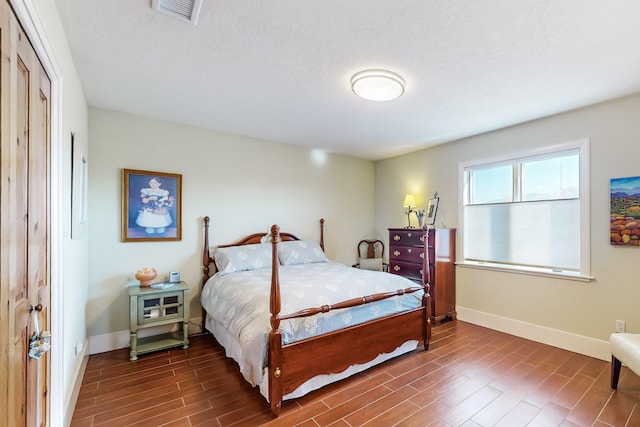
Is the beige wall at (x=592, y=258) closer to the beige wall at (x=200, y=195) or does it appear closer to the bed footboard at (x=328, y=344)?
the bed footboard at (x=328, y=344)

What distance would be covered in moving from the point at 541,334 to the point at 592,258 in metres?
0.99

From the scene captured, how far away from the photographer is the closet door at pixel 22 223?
1.01 meters

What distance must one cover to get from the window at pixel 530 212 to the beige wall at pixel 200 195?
1.88 meters

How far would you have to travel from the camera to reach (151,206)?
3344 mm

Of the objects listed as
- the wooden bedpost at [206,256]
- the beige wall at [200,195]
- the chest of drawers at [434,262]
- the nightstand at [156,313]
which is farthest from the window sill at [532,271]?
the nightstand at [156,313]

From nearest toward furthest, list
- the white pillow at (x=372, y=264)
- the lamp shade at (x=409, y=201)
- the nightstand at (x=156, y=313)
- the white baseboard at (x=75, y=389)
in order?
the white baseboard at (x=75, y=389) < the nightstand at (x=156, y=313) < the lamp shade at (x=409, y=201) < the white pillow at (x=372, y=264)

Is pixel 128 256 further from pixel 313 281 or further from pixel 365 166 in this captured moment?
pixel 365 166

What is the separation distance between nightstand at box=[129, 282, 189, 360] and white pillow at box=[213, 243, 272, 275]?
18.7 inches

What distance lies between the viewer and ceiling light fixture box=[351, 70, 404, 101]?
2311 millimetres

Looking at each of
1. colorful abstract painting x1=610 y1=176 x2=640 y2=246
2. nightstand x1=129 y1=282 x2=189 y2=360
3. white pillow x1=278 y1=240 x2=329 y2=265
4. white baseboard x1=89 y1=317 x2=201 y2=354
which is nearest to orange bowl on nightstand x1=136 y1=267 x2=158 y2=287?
nightstand x1=129 y1=282 x2=189 y2=360

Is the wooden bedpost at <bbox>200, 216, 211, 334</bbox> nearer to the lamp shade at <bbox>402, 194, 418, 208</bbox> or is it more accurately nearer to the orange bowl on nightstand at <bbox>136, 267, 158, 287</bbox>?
the orange bowl on nightstand at <bbox>136, 267, 158, 287</bbox>

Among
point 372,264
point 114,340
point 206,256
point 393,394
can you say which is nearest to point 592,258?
point 393,394

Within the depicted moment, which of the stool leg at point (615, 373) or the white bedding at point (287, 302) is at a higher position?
the white bedding at point (287, 302)

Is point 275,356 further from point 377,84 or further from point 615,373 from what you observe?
point 615,373
